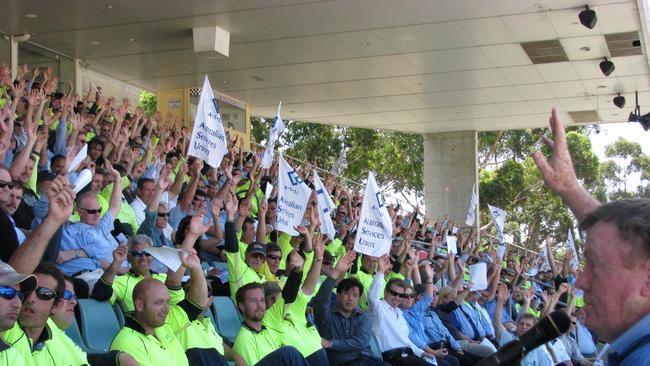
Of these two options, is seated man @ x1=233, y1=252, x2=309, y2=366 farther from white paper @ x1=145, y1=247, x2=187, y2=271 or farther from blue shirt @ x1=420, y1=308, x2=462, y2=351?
blue shirt @ x1=420, y1=308, x2=462, y2=351

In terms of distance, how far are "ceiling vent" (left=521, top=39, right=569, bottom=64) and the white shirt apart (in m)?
7.49

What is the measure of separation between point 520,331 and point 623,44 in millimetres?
6881

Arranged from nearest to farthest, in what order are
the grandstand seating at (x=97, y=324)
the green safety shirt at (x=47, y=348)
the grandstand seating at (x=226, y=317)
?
the green safety shirt at (x=47, y=348)
the grandstand seating at (x=97, y=324)
the grandstand seating at (x=226, y=317)

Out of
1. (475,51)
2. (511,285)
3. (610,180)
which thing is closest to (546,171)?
(511,285)

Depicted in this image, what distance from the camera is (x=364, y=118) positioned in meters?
21.6

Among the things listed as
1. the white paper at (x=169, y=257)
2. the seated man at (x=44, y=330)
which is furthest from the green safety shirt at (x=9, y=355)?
the white paper at (x=169, y=257)

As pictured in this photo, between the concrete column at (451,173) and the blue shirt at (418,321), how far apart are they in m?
14.5

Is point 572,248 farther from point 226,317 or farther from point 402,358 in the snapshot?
point 226,317

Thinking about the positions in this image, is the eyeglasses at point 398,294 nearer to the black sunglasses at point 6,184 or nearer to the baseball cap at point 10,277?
the black sunglasses at point 6,184

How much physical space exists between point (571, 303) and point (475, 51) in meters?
5.83

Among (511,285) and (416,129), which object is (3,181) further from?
(416,129)

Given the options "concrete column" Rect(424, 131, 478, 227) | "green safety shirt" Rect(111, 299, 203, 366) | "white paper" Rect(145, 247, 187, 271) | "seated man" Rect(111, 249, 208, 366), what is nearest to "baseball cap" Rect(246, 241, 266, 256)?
"green safety shirt" Rect(111, 299, 203, 366)

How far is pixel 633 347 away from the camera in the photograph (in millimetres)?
1506

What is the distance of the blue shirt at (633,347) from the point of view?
143cm
